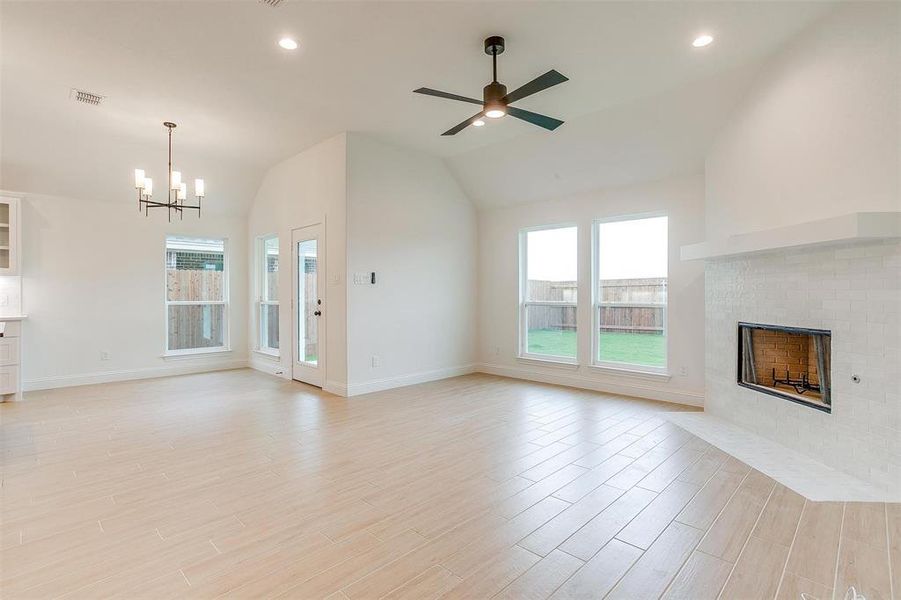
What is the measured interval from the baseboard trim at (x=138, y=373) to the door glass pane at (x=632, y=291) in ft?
19.4

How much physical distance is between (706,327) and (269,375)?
5.91 metres

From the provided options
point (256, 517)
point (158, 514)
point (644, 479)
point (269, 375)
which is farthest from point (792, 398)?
point (269, 375)

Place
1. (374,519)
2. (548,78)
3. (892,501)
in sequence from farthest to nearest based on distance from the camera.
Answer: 1. (548,78)
2. (892,501)
3. (374,519)

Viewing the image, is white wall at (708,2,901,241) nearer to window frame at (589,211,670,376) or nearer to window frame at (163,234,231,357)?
window frame at (589,211,670,376)

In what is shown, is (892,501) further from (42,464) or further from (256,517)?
(42,464)

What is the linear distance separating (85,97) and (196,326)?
3751 mm

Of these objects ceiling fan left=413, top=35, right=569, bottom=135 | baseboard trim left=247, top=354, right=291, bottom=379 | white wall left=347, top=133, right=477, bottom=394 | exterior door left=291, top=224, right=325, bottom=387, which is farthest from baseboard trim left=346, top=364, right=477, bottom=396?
ceiling fan left=413, top=35, right=569, bottom=135

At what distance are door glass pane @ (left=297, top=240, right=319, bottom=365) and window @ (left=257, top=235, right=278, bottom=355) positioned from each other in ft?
3.33

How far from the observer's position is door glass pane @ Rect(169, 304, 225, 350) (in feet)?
22.4

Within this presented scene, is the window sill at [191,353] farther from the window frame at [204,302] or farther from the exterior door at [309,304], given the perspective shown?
the exterior door at [309,304]

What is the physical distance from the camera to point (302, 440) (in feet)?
12.2

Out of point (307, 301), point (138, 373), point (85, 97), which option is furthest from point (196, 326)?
point (85, 97)

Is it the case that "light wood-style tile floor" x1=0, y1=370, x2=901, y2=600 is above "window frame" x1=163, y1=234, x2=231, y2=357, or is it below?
below

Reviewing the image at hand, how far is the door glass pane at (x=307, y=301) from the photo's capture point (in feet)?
19.5
